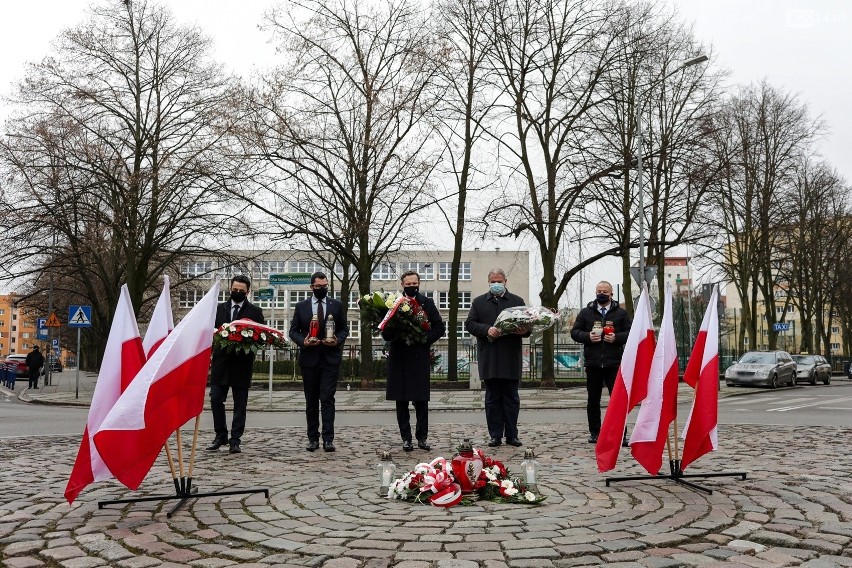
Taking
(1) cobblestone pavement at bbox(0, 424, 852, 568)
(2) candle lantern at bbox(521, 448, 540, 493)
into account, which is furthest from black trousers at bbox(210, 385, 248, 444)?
(2) candle lantern at bbox(521, 448, 540, 493)

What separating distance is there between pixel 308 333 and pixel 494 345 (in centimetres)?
219

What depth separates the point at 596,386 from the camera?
9.41 meters

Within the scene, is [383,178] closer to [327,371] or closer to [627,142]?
[627,142]

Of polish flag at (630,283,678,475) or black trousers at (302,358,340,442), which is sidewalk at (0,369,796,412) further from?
polish flag at (630,283,678,475)

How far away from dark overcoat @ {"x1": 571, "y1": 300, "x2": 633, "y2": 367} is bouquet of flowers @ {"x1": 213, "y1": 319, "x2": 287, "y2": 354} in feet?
11.7

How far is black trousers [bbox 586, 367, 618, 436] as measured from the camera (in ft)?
30.5

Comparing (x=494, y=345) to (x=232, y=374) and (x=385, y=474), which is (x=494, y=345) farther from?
(x=385, y=474)

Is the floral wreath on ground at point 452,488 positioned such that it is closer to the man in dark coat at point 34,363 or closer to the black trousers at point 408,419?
the black trousers at point 408,419

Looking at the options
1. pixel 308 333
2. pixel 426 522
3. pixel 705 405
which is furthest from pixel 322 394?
pixel 705 405

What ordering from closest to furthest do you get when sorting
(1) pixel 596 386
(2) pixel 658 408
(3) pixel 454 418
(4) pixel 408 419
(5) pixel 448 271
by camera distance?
(2) pixel 658 408, (4) pixel 408 419, (1) pixel 596 386, (3) pixel 454 418, (5) pixel 448 271

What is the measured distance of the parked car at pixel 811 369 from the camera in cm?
3478

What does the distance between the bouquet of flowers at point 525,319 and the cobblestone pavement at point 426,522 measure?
1.51m

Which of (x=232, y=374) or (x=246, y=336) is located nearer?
(x=246, y=336)

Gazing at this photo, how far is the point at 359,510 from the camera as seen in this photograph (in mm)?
5402
